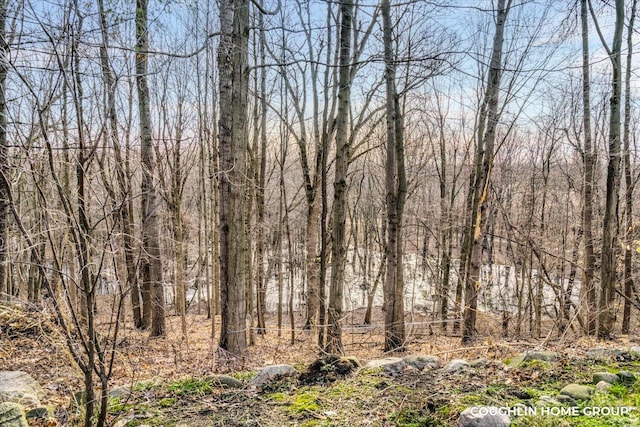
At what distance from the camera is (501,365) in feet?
10.3

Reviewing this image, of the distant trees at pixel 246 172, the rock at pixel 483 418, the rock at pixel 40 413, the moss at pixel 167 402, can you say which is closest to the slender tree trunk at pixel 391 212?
the distant trees at pixel 246 172

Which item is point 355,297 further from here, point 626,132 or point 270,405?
point 270,405

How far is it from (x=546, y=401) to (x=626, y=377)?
953mm

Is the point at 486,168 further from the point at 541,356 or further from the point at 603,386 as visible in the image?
the point at 603,386

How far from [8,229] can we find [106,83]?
405 centimetres

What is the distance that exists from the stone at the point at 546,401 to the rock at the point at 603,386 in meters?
0.46

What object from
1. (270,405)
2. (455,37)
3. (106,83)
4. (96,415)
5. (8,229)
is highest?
(455,37)

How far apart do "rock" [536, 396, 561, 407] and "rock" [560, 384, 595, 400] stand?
0.53 feet

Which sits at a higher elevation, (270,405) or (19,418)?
(19,418)

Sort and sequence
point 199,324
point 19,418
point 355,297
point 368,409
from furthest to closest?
point 355,297
point 199,324
point 368,409
point 19,418

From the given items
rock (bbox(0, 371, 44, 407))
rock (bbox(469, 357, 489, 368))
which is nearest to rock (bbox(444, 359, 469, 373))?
rock (bbox(469, 357, 489, 368))

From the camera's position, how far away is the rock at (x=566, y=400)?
2414mm

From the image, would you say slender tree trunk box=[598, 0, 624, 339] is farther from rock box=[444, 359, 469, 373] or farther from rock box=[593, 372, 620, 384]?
rock box=[444, 359, 469, 373]

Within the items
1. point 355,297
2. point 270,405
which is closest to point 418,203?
point 355,297
